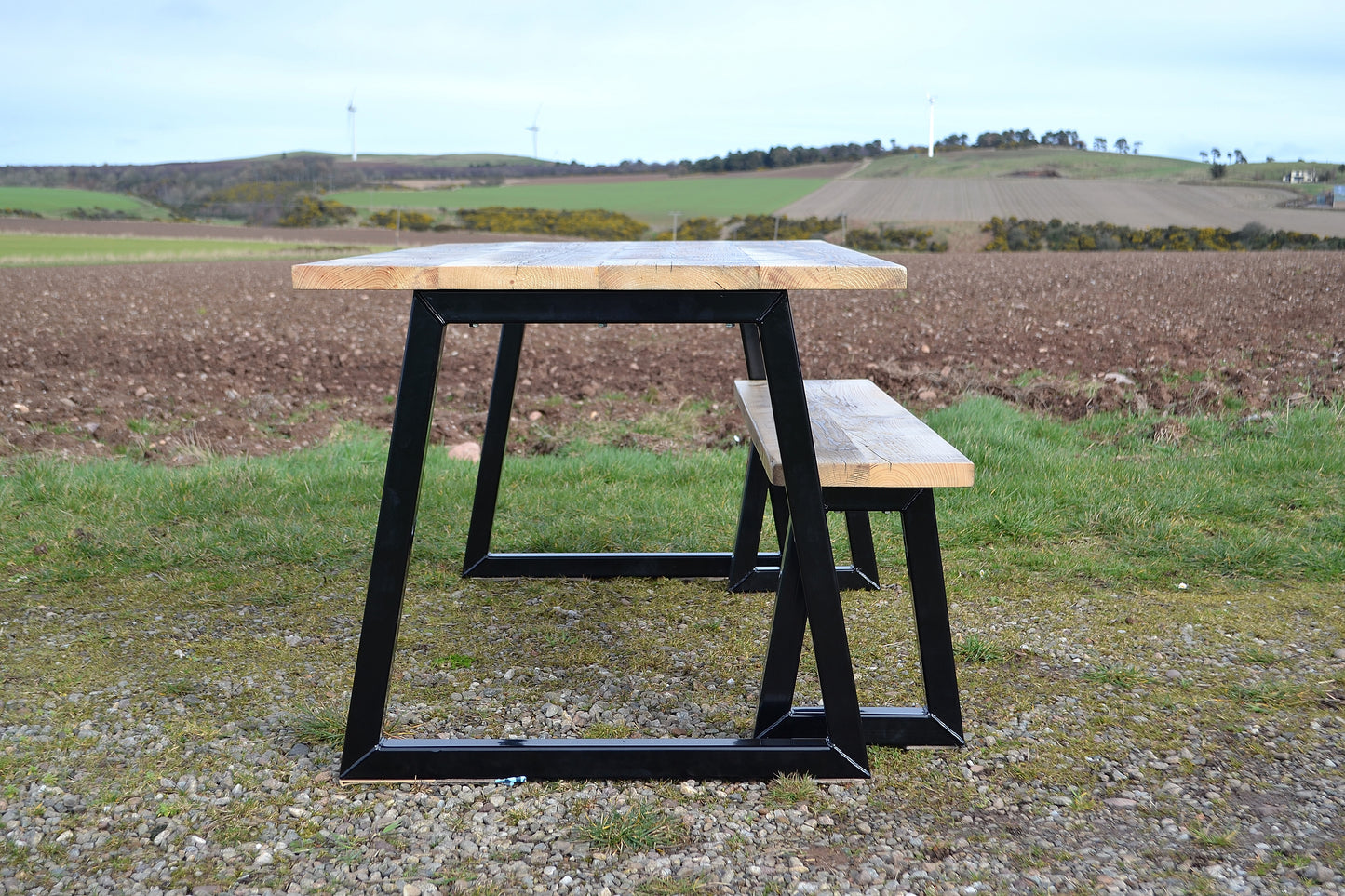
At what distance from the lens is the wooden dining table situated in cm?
228

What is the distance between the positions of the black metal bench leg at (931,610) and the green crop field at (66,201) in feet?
198

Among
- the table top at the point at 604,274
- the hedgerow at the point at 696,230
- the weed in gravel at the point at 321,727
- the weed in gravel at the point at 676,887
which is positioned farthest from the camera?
the hedgerow at the point at 696,230

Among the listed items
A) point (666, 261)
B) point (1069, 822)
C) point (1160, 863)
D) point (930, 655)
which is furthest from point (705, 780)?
point (666, 261)

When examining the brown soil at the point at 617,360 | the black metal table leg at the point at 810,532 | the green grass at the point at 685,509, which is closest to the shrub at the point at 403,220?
the brown soil at the point at 617,360

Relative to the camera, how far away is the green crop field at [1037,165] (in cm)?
5047

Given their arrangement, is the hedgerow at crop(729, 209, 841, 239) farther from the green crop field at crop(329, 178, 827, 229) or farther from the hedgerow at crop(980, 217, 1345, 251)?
the hedgerow at crop(980, 217, 1345, 251)

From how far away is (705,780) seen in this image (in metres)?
2.58

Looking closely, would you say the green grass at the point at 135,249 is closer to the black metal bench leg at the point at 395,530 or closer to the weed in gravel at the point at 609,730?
the black metal bench leg at the point at 395,530

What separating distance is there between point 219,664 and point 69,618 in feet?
2.66

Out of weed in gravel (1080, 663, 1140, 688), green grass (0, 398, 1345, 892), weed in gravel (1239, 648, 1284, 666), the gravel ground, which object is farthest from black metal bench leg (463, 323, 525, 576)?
weed in gravel (1239, 648, 1284, 666)

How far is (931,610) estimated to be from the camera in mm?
2689

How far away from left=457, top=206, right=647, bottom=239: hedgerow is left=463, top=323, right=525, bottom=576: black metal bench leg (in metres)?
42.6

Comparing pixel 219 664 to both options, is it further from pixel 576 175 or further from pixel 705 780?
pixel 576 175

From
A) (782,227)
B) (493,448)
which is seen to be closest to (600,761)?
(493,448)
